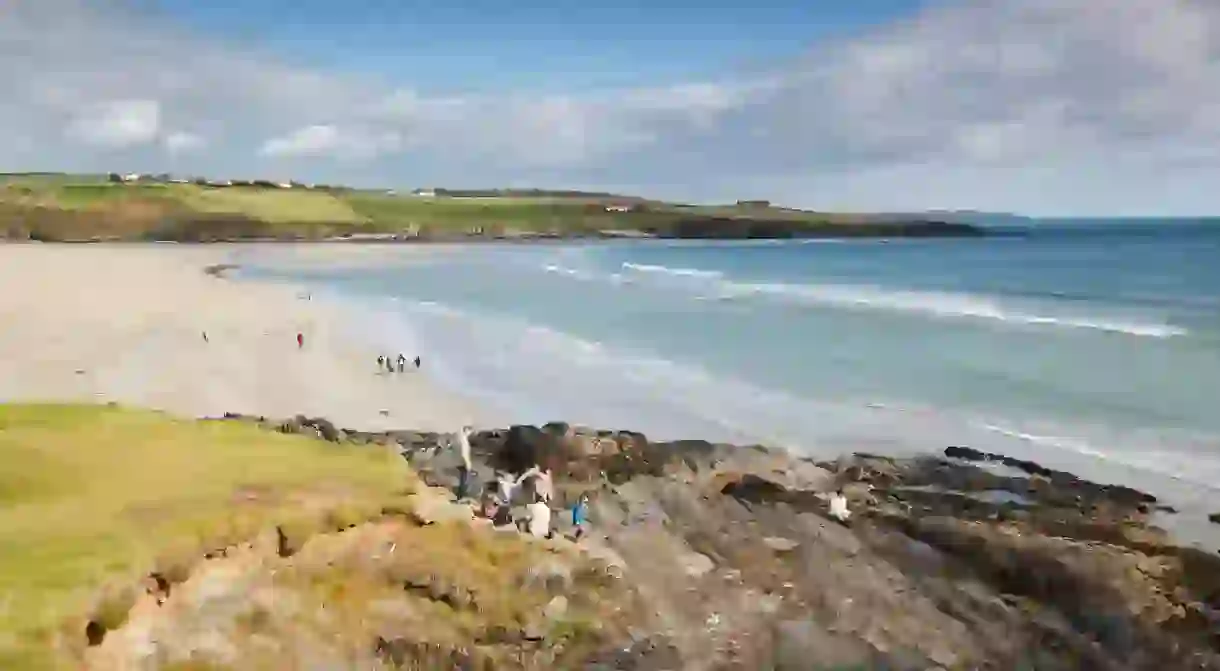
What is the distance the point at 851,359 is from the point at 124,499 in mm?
24051

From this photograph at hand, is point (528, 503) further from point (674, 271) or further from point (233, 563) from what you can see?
point (674, 271)

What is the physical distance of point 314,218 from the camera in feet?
453

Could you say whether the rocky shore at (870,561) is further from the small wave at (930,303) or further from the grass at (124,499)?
the small wave at (930,303)

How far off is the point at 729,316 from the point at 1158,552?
30.6 meters

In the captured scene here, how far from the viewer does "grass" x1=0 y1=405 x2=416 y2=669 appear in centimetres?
727

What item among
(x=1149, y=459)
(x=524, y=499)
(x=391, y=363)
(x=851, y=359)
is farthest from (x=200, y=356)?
(x=1149, y=459)

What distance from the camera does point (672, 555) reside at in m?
12.5

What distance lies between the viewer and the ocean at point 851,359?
20.2 metres

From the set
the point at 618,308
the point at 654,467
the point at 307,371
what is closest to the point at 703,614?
the point at 654,467

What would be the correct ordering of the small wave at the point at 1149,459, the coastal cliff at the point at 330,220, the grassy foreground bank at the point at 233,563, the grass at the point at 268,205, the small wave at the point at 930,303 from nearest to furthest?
the grassy foreground bank at the point at 233,563, the small wave at the point at 1149,459, the small wave at the point at 930,303, the coastal cliff at the point at 330,220, the grass at the point at 268,205

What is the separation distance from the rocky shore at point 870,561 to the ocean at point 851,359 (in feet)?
7.13

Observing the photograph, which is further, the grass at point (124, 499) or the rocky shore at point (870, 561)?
the rocky shore at point (870, 561)

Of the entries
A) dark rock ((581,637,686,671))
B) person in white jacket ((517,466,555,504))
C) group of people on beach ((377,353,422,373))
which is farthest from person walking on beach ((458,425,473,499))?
group of people on beach ((377,353,422,373))

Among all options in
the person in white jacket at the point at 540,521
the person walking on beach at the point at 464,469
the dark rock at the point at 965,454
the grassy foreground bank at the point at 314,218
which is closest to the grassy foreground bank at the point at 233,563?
the person in white jacket at the point at 540,521
